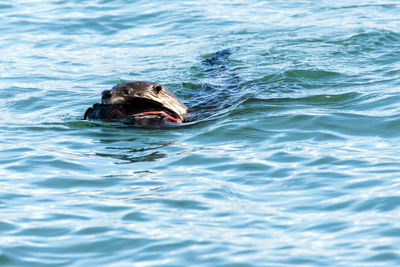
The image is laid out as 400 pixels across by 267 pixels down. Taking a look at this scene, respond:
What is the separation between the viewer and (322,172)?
5.98 m

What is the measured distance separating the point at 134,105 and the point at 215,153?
1442mm

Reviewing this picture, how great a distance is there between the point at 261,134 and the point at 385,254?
3089mm

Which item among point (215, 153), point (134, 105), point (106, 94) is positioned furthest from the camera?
point (134, 105)

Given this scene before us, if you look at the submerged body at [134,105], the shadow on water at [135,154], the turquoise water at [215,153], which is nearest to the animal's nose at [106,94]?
the submerged body at [134,105]

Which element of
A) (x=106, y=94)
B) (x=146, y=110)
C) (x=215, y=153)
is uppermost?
(x=106, y=94)

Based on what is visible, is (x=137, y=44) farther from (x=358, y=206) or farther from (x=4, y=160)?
(x=358, y=206)

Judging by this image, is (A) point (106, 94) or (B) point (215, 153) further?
(A) point (106, 94)

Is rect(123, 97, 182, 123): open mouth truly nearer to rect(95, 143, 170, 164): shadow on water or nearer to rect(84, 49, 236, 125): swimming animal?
rect(84, 49, 236, 125): swimming animal

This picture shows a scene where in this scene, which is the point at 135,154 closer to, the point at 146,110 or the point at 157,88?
the point at 146,110

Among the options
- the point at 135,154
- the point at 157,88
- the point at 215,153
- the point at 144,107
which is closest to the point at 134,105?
the point at 144,107

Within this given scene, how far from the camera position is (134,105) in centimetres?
776

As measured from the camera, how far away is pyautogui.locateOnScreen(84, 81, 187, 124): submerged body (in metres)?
7.65

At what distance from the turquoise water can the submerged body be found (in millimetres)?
148

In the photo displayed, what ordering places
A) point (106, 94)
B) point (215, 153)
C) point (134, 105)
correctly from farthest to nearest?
point (134, 105), point (106, 94), point (215, 153)
